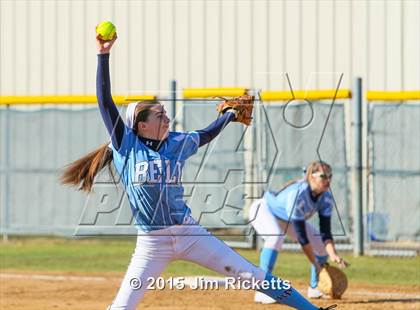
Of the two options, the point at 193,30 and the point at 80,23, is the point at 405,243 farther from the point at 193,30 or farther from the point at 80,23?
the point at 80,23

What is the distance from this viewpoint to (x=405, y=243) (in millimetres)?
15680

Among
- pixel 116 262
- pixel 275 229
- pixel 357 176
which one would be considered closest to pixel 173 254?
pixel 275 229

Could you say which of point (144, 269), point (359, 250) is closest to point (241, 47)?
point (359, 250)

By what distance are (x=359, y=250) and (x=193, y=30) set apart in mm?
5957

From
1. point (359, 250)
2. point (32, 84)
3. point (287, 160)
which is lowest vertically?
point (359, 250)

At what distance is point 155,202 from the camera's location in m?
7.09

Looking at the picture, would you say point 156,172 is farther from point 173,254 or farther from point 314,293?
point 314,293

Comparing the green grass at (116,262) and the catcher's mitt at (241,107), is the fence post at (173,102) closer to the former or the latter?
the green grass at (116,262)

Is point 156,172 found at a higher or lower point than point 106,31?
lower

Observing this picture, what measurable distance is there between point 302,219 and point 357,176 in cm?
513

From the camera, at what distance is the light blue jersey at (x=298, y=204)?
1101cm

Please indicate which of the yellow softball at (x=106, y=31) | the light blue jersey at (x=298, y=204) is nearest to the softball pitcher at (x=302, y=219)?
the light blue jersey at (x=298, y=204)

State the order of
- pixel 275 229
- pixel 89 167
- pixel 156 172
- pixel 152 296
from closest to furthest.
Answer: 1. pixel 156 172
2. pixel 89 167
3. pixel 152 296
4. pixel 275 229

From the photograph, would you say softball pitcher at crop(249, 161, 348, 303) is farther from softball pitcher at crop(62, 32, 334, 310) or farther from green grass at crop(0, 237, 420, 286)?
softball pitcher at crop(62, 32, 334, 310)
